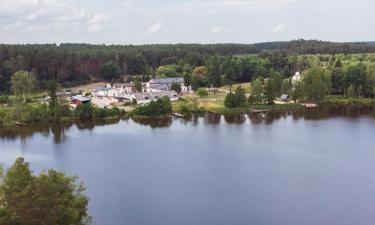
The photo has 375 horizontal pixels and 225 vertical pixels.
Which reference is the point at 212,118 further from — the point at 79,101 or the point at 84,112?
the point at 79,101

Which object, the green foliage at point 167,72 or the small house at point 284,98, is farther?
the green foliage at point 167,72

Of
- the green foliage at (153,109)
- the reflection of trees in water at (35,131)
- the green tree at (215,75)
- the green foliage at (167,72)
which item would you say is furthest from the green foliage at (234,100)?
the green foliage at (167,72)

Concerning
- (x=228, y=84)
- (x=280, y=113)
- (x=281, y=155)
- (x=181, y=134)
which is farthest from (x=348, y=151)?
(x=228, y=84)

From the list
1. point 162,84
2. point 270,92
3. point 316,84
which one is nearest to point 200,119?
point 270,92

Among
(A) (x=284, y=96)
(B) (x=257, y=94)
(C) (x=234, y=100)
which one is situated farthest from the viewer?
(A) (x=284, y=96)

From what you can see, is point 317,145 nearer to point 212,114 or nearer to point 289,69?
point 212,114

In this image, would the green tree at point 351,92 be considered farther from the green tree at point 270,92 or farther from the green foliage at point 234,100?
the green foliage at point 234,100
